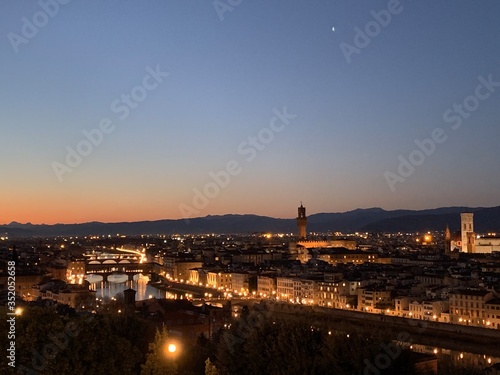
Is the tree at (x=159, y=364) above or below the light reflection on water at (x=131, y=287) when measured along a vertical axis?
above

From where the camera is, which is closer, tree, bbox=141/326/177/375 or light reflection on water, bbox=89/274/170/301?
tree, bbox=141/326/177/375

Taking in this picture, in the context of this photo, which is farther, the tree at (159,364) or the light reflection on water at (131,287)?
the light reflection on water at (131,287)

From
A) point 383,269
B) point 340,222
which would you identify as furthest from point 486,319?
point 340,222

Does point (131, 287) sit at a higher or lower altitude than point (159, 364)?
lower

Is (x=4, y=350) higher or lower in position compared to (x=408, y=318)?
higher

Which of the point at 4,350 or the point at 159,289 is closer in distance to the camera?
the point at 4,350

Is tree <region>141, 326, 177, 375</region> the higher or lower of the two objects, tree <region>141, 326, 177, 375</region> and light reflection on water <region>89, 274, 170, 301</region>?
the higher

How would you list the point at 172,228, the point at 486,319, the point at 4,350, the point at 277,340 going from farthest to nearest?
the point at 172,228 < the point at 486,319 < the point at 277,340 < the point at 4,350

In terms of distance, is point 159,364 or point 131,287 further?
point 131,287

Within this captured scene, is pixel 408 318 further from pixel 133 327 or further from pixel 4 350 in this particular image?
pixel 4 350

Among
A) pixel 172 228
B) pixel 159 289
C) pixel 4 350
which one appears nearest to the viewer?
pixel 4 350
